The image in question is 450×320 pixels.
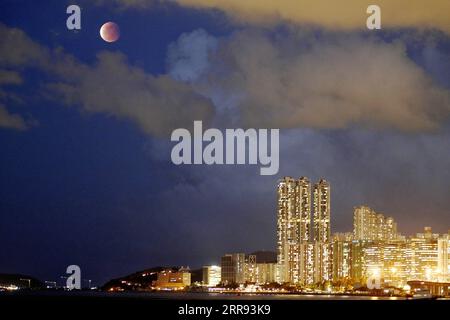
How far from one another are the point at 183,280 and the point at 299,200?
13880mm

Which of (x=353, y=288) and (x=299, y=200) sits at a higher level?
(x=299, y=200)

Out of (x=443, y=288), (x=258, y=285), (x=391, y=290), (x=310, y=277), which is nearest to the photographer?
(x=443, y=288)

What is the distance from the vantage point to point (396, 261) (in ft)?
250
